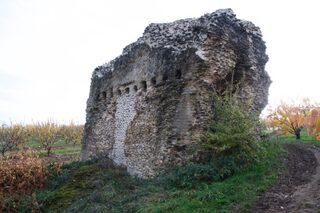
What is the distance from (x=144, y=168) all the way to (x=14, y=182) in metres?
5.41

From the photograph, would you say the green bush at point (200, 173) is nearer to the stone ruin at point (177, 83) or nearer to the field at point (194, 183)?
the field at point (194, 183)

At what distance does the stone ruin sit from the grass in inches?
39.7

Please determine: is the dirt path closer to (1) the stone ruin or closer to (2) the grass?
(2) the grass

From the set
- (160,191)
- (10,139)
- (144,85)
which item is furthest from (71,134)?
(160,191)

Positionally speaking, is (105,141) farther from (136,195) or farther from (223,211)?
(223,211)

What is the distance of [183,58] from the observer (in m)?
11.4

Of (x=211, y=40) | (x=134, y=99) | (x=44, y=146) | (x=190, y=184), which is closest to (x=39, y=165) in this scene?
(x=134, y=99)

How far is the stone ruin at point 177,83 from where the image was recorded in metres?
11.0

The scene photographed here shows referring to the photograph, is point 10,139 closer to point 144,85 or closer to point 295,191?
point 144,85

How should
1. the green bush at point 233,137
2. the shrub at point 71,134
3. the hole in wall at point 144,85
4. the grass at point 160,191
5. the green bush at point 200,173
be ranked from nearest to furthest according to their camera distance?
1. the grass at point 160,191
2. the green bush at point 200,173
3. the green bush at point 233,137
4. the hole in wall at point 144,85
5. the shrub at point 71,134

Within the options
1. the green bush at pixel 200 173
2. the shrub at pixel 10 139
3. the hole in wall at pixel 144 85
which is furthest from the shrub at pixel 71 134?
the green bush at pixel 200 173

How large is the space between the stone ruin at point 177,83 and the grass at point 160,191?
3.31 feet

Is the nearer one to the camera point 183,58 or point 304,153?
point 183,58

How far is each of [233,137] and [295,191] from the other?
2.28 meters
